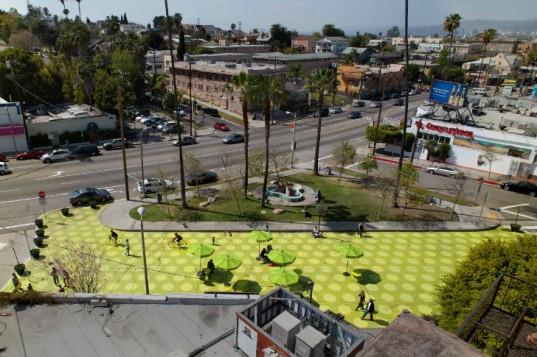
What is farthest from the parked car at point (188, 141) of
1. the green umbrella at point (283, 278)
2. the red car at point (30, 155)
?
the green umbrella at point (283, 278)

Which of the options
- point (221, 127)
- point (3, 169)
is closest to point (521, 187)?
point (221, 127)

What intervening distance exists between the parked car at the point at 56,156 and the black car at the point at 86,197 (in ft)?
45.3

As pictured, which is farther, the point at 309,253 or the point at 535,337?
the point at 309,253

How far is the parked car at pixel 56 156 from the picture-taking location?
154ft

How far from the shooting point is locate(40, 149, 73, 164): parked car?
4688cm

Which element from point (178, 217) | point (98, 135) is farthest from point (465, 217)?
point (98, 135)

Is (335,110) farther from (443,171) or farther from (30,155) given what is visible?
(30,155)

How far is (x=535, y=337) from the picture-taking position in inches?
373

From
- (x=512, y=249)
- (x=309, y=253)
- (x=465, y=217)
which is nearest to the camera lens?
(x=512, y=249)

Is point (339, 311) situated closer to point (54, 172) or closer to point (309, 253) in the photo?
point (309, 253)

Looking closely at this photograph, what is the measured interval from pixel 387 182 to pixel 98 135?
141ft

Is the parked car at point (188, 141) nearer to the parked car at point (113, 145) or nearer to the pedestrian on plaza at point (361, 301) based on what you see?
the parked car at point (113, 145)

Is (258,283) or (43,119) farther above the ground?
(43,119)

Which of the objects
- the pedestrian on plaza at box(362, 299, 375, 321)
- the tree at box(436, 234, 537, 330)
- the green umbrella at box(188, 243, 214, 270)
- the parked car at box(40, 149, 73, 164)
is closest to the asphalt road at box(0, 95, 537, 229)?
the parked car at box(40, 149, 73, 164)
